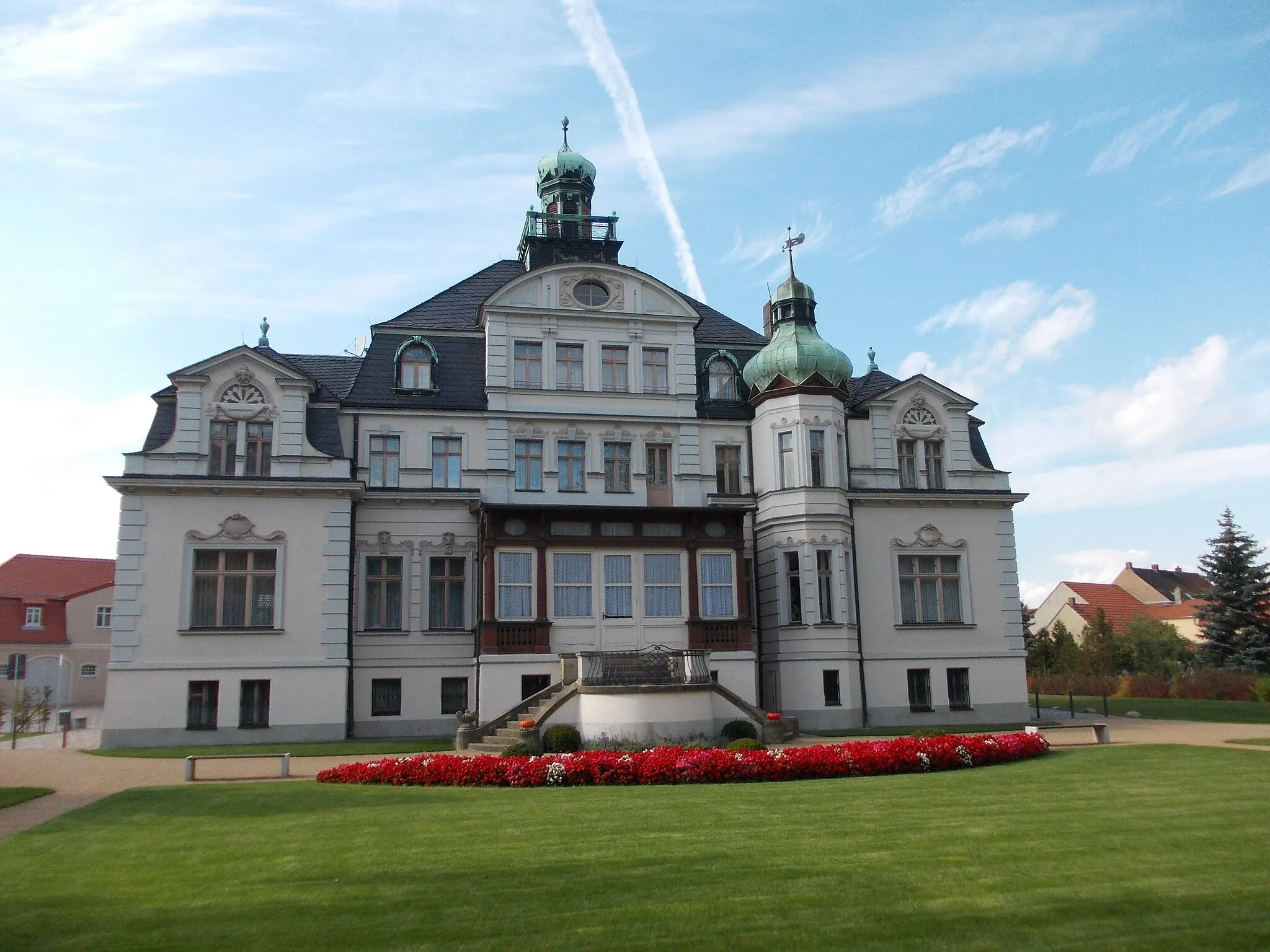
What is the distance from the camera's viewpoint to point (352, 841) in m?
12.3

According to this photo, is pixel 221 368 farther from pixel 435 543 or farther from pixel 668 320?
pixel 668 320

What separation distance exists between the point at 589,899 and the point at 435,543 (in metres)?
22.5

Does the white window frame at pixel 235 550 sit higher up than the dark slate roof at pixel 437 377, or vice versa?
the dark slate roof at pixel 437 377

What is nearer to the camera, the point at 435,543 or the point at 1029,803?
the point at 1029,803

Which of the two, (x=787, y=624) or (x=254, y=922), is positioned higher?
(x=787, y=624)

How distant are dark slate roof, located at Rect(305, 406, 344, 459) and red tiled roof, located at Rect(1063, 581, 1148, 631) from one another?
65003mm

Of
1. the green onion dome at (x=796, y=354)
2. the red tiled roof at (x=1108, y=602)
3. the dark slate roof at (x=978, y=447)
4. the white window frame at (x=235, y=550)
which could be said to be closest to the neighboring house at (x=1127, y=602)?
the red tiled roof at (x=1108, y=602)

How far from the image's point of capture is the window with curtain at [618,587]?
30.1m

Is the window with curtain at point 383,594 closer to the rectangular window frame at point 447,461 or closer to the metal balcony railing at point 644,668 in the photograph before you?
the rectangular window frame at point 447,461

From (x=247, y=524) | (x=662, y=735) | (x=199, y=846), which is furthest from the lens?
(x=247, y=524)

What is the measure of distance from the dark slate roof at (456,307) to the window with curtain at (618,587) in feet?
30.0

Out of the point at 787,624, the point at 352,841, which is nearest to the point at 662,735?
the point at 787,624

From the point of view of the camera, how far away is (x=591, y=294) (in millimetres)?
33531

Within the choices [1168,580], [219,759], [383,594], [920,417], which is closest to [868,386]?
[920,417]
